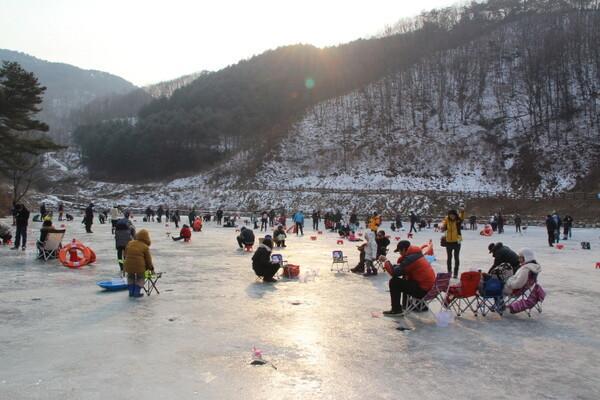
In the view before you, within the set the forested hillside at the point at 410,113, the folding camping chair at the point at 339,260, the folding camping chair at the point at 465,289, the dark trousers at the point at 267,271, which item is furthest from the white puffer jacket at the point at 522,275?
the forested hillside at the point at 410,113

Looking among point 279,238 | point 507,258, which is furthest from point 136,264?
point 279,238

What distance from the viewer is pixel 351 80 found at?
8394cm

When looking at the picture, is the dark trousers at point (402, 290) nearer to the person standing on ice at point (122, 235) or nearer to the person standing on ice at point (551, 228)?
the person standing on ice at point (122, 235)

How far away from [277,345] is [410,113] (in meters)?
67.0

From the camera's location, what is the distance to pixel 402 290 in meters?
8.20

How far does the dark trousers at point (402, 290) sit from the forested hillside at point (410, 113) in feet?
158

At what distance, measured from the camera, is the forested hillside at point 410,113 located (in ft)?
193

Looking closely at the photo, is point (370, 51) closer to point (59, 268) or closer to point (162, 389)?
point (59, 268)

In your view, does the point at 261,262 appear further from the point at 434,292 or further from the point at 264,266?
the point at 434,292

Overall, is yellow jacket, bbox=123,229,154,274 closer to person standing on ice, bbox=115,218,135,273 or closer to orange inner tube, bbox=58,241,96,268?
person standing on ice, bbox=115,218,135,273

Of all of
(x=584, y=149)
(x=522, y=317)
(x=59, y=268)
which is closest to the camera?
(x=522, y=317)

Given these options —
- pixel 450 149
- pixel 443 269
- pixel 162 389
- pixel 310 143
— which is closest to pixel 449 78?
pixel 450 149

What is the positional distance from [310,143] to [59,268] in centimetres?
5916

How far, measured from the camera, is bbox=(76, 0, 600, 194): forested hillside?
193 ft
